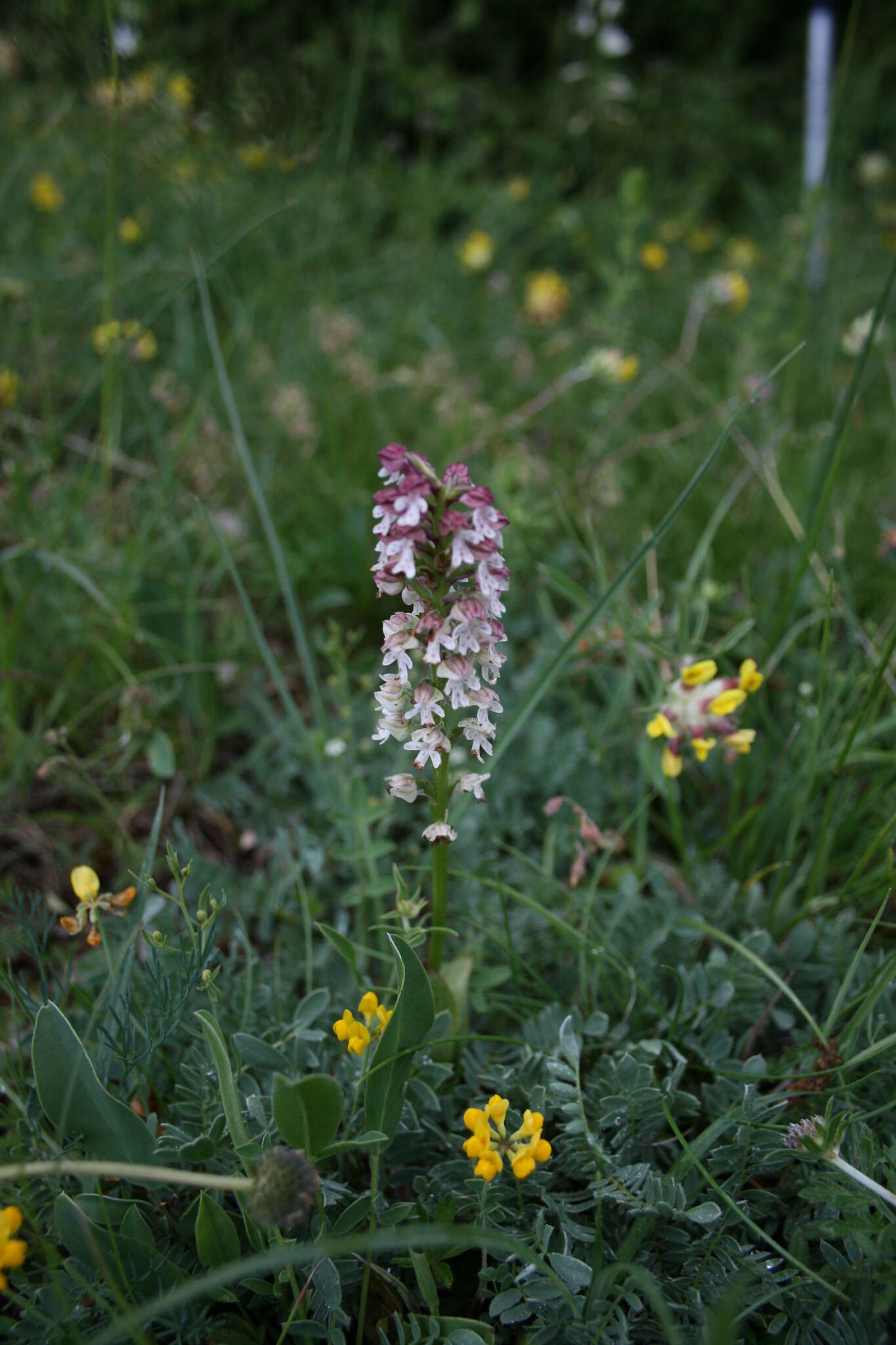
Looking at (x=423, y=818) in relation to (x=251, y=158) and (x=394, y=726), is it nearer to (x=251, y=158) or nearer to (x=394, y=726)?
(x=394, y=726)

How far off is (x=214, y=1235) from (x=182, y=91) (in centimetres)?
518

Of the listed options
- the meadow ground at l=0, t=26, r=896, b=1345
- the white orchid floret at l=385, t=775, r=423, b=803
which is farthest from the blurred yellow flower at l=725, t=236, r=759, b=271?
the white orchid floret at l=385, t=775, r=423, b=803

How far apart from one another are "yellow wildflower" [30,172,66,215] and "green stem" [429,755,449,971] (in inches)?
149

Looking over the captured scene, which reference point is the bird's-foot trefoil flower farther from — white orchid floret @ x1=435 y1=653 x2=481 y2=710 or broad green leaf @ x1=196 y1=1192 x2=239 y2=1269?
broad green leaf @ x1=196 y1=1192 x2=239 y2=1269

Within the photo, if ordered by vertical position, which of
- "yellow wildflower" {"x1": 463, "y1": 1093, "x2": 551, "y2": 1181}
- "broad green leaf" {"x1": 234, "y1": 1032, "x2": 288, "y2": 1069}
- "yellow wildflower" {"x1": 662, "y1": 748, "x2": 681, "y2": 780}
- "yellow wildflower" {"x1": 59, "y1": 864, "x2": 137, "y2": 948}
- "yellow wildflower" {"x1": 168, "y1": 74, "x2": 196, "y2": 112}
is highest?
"yellow wildflower" {"x1": 168, "y1": 74, "x2": 196, "y2": 112}

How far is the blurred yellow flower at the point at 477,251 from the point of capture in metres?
4.02

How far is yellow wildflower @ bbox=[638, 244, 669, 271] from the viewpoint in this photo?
423cm

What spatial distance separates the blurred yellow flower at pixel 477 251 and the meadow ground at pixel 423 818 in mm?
507

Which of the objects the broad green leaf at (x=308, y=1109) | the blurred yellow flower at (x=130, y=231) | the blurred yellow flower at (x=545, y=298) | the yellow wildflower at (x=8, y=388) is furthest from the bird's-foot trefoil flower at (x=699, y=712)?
the blurred yellow flower at (x=130, y=231)

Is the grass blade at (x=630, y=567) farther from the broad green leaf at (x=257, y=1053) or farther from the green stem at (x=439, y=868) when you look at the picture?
the broad green leaf at (x=257, y=1053)

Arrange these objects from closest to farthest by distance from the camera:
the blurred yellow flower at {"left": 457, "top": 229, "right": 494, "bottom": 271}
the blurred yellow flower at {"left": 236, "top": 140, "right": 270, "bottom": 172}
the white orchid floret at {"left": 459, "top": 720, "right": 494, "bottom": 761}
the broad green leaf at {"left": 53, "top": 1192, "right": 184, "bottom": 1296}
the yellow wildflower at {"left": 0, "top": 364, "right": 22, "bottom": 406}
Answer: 1. the broad green leaf at {"left": 53, "top": 1192, "right": 184, "bottom": 1296}
2. the white orchid floret at {"left": 459, "top": 720, "right": 494, "bottom": 761}
3. the yellow wildflower at {"left": 0, "top": 364, "right": 22, "bottom": 406}
4. the blurred yellow flower at {"left": 236, "top": 140, "right": 270, "bottom": 172}
5. the blurred yellow flower at {"left": 457, "top": 229, "right": 494, "bottom": 271}

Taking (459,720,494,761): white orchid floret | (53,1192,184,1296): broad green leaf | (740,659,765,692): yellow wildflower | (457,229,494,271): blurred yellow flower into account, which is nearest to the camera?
(53,1192,184,1296): broad green leaf

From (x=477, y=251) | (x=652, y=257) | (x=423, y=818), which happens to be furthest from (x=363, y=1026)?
(x=652, y=257)

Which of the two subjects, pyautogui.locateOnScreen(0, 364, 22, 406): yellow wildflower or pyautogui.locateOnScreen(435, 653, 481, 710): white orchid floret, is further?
pyautogui.locateOnScreen(0, 364, 22, 406): yellow wildflower
